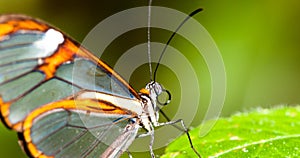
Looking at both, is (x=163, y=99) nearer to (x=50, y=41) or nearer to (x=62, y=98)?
(x=62, y=98)

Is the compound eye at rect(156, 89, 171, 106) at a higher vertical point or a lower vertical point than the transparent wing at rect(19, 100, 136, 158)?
lower

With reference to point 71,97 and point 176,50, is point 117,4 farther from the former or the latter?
point 71,97

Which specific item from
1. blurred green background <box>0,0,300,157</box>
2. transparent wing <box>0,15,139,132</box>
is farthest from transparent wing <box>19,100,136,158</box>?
blurred green background <box>0,0,300,157</box>

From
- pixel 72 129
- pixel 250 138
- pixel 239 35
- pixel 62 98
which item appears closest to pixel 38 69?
pixel 62 98

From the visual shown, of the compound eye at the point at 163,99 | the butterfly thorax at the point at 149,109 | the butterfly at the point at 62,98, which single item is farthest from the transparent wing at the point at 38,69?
the compound eye at the point at 163,99

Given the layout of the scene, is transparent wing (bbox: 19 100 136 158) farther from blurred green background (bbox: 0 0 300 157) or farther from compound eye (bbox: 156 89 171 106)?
blurred green background (bbox: 0 0 300 157)

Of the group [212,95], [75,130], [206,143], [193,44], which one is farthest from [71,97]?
[193,44]

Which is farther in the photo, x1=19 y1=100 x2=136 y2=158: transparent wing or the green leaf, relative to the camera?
the green leaf
